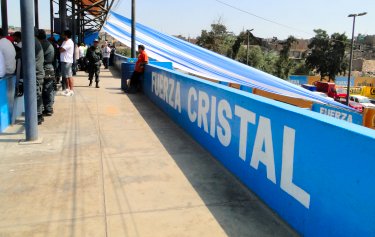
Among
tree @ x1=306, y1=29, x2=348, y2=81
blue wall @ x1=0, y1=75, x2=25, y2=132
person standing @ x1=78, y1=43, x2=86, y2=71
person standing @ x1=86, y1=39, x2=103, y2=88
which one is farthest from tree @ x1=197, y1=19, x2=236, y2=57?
blue wall @ x1=0, y1=75, x2=25, y2=132

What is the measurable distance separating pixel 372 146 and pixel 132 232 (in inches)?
83.3

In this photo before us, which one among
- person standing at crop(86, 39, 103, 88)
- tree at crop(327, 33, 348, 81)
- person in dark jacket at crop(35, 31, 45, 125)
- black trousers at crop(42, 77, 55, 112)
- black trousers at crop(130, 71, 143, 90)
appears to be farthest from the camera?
tree at crop(327, 33, 348, 81)

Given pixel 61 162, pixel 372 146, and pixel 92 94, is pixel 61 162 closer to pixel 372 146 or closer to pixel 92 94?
pixel 372 146

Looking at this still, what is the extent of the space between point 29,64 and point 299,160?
14.8ft

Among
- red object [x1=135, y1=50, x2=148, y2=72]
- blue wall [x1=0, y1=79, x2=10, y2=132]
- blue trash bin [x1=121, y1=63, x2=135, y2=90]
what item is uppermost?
red object [x1=135, y1=50, x2=148, y2=72]

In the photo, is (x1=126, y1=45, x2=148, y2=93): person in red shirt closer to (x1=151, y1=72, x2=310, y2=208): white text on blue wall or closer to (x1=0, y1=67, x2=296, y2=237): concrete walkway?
(x1=151, y1=72, x2=310, y2=208): white text on blue wall

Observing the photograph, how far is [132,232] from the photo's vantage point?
3334 mm

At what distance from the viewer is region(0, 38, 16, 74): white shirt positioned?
271 inches

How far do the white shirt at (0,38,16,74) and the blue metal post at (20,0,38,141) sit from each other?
1.35 m

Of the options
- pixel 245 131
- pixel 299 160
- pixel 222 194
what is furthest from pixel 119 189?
pixel 299 160

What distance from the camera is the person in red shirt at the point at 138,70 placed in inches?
466

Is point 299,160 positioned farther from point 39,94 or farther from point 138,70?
point 138,70

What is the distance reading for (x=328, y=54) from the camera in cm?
7094

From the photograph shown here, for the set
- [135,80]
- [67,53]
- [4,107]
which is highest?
[67,53]
